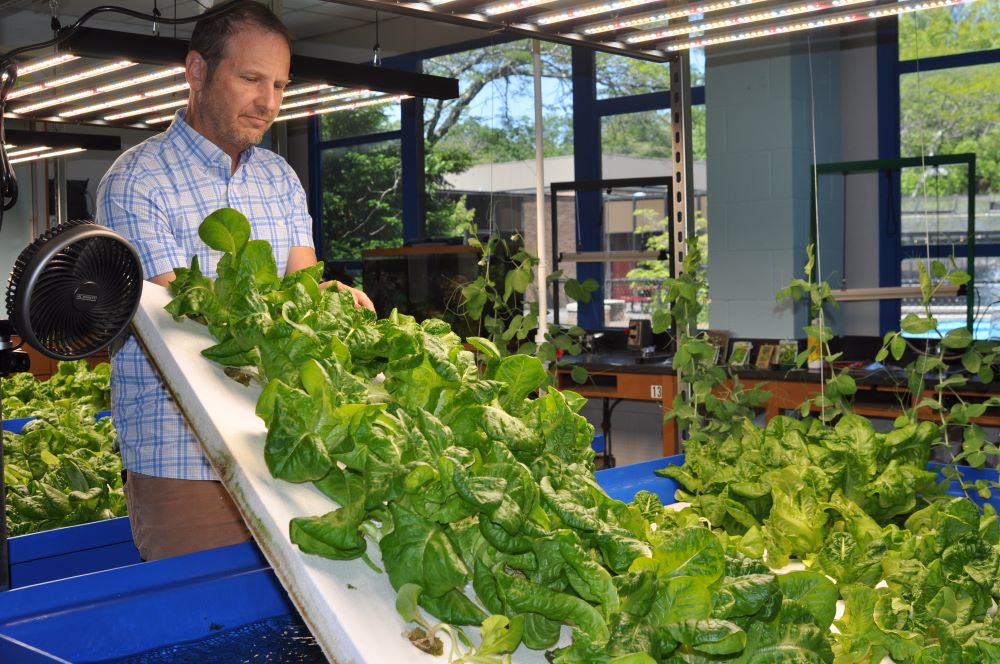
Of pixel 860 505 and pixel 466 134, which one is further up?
pixel 466 134

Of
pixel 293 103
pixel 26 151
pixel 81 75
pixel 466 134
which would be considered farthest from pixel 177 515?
pixel 466 134

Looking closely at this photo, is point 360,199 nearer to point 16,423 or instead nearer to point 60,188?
point 60,188

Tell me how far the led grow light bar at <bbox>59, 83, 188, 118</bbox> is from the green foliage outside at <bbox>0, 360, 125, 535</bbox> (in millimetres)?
1273

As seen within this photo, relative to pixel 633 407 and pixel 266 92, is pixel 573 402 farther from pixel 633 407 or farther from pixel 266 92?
pixel 633 407

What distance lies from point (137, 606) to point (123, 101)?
3.46m

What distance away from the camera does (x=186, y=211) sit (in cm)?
182

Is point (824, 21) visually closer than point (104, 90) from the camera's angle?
Yes

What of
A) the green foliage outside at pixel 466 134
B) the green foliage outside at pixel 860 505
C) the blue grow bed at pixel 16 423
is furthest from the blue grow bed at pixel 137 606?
the green foliage outside at pixel 466 134

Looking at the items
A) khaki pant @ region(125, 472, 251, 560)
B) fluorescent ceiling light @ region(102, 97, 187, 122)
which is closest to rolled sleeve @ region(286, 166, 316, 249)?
khaki pant @ region(125, 472, 251, 560)

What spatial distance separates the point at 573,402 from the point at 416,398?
0.63 ft

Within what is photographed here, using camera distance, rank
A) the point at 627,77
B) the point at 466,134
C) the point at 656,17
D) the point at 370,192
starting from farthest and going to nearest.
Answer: the point at 370,192, the point at 466,134, the point at 627,77, the point at 656,17

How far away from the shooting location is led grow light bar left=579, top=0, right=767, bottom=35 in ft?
7.17

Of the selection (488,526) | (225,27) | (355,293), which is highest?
(225,27)

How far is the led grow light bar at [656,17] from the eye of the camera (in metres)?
2.19
